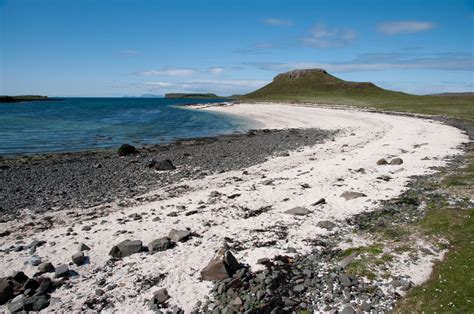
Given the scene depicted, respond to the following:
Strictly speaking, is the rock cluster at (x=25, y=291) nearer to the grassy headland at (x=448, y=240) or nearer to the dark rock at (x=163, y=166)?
the grassy headland at (x=448, y=240)

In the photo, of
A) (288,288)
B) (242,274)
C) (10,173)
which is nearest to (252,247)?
(242,274)

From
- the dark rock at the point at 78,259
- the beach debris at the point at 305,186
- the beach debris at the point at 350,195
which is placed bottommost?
the dark rock at the point at 78,259

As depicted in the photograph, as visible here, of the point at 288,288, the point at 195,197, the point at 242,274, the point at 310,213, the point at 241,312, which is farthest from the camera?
the point at 195,197

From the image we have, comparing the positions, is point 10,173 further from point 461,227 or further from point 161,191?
point 461,227

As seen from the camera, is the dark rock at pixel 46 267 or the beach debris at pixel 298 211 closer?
the dark rock at pixel 46 267

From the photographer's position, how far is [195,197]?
15742 mm

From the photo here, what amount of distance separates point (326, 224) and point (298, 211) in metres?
1.59

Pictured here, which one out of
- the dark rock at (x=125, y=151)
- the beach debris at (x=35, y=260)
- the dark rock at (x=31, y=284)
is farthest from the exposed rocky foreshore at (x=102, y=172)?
the dark rock at (x=31, y=284)

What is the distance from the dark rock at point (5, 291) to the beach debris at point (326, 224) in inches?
385

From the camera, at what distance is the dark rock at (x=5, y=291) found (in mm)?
7938

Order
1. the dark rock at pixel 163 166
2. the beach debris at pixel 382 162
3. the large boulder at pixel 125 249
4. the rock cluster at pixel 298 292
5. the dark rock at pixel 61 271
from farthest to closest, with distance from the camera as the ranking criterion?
the dark rock at pixel 163 166, the beach debris at pixel 382 162, the large boulder at pixel 125 249, the dark rock at pixel 61 271, the rock cluster at pixel 298 292

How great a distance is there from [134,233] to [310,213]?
7118mm

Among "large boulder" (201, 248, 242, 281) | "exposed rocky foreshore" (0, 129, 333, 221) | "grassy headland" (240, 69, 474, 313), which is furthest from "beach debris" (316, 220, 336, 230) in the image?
"exposed rocky foreshore" (0, 129, 333, 221)

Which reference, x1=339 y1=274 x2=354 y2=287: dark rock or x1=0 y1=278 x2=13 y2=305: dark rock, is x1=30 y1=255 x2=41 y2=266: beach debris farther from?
x1=339 y1=274 x2=354 y2=287: dark rock
